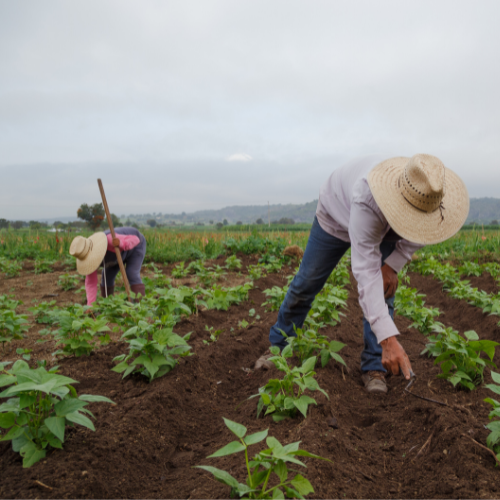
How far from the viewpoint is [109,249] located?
16.7 ft

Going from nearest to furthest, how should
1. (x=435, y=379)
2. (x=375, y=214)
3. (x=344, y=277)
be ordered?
(x=375, y=214) < (x=435, y=379) < (x=344, y=277)

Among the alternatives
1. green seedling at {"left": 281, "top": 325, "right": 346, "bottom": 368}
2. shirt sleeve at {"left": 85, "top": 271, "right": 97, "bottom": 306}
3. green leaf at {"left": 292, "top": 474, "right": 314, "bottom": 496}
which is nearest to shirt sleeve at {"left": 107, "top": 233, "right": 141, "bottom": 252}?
shirt sleeve at {"left": 85, "top": 271, "right": 97, "bottom": 306}

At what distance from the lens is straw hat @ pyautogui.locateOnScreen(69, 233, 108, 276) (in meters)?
4.59

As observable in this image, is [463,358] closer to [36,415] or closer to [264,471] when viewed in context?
[264,471]

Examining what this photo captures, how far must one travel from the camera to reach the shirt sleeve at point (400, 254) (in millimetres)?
2694

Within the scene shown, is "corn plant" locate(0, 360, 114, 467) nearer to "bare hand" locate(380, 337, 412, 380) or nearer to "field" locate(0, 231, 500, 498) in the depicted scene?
"field" locate(0, 231, 500, 498)

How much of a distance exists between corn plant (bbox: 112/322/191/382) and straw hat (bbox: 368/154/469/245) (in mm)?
1480

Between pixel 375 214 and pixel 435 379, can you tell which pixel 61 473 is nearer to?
pixel 375 214

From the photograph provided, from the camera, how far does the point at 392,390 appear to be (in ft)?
9.48

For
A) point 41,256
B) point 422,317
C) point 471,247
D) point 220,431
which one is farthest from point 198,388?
point 471,247

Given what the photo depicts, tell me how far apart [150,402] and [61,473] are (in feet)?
2.44

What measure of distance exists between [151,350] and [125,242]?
2.67m

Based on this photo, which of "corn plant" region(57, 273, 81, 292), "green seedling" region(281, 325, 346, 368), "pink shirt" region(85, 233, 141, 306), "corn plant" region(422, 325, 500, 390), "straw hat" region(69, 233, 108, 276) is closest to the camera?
"corn plant" region(422, 325, 500, 390)

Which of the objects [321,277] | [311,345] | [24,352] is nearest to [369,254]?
[321,277]
